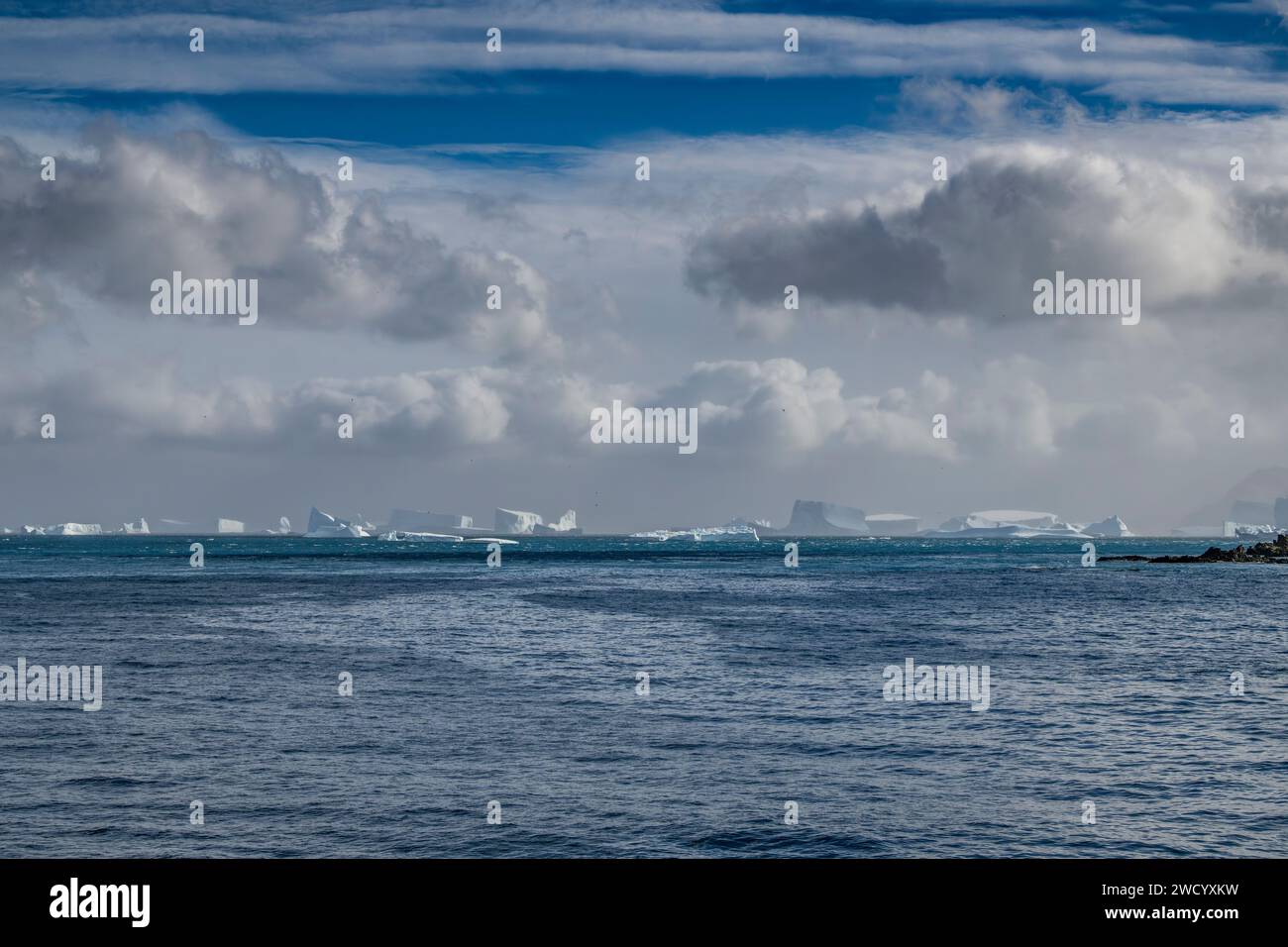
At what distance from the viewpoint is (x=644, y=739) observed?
30.7 metres

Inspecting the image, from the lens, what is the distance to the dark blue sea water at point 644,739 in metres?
22.1

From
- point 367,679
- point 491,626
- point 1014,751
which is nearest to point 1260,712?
point 1014,751

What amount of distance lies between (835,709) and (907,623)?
3066 centimetres

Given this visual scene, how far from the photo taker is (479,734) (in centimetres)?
3150

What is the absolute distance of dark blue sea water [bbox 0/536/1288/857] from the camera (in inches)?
870
